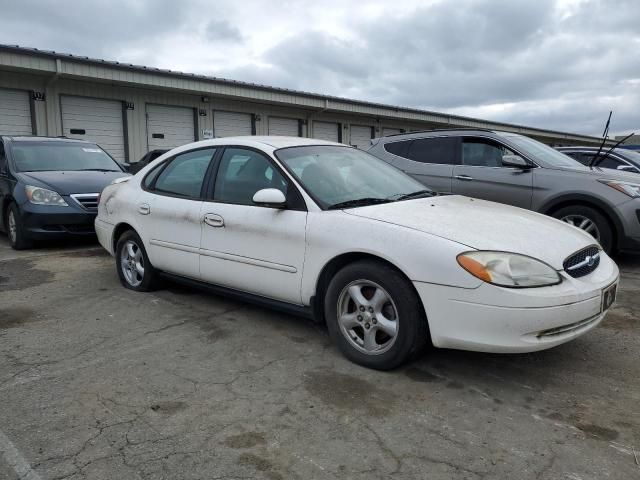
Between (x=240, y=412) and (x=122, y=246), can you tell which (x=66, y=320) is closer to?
(x=122, y=246)

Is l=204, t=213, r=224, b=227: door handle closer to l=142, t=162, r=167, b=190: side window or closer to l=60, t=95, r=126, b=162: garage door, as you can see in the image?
l=142, t=162, r=167, b=190: side window

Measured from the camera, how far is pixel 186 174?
470cm

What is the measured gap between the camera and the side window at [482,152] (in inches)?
275

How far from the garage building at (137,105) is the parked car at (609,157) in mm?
10727

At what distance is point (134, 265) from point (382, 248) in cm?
294

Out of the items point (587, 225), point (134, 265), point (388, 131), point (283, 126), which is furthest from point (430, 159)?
point (388, 131)

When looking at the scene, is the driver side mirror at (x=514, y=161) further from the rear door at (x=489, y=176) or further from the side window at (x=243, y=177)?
the side window at (x=243, y=177)

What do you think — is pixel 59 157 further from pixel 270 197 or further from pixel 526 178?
pixel 526 178

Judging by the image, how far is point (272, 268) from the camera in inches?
150

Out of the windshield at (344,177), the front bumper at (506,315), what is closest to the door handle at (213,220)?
the windshield at (344,177)

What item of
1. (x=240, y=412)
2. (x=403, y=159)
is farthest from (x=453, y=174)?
(x=240, y=412)

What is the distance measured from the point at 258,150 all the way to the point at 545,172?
160 inches

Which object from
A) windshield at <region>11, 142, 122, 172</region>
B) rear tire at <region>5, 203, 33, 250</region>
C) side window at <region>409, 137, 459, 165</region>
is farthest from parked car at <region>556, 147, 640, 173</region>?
rear tire at <region>5, 203, 33, 250</region>

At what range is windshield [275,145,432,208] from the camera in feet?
12.4
